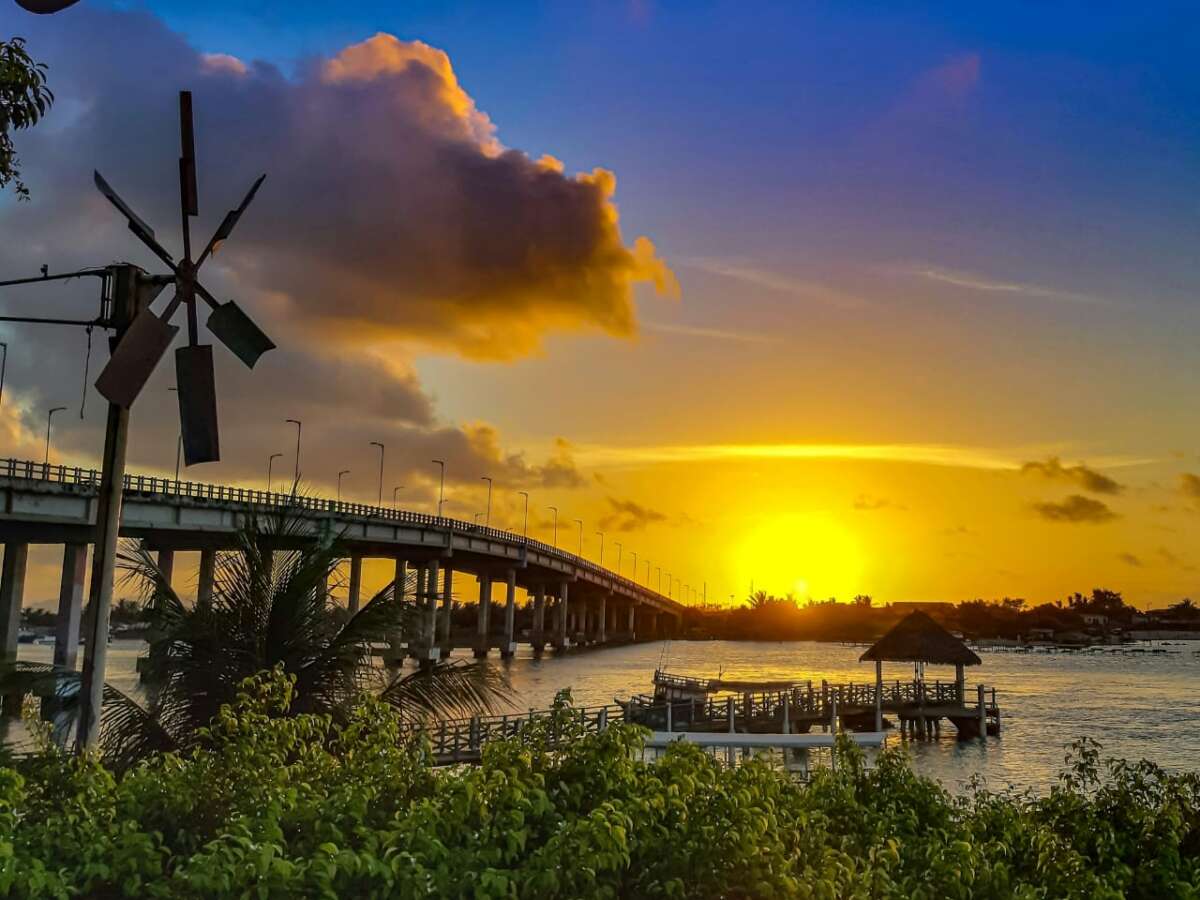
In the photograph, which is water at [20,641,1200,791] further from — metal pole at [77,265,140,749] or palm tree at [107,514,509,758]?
metal pole at [77,265,140,749]

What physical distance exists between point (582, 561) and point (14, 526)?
101 meters

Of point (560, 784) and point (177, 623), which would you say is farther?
point (177, 623)

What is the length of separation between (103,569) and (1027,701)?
9263 centimetres

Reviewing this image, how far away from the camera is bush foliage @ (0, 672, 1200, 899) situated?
5961 millimetres

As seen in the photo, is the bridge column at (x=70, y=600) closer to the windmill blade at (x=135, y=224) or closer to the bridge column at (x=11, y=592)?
the bridge column at (x=11, y=592)

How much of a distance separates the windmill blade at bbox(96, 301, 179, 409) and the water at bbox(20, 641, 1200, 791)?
19.2 ft

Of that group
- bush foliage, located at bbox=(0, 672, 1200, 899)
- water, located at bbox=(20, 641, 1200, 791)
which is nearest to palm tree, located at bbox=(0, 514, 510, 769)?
water, located at bbox=(20, 641, 1200, 791)

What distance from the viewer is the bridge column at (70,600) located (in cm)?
6538

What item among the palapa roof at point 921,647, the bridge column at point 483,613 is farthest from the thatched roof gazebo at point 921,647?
the bridge column at point 483,613

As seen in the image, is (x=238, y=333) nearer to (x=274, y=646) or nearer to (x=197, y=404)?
(x=197, y=404)

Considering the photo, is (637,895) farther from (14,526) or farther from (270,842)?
(14,526)

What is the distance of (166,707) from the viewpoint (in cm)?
1157

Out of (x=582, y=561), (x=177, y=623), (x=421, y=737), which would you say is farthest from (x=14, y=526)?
(x=582, y=561)

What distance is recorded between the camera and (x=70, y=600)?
65.3 meters
